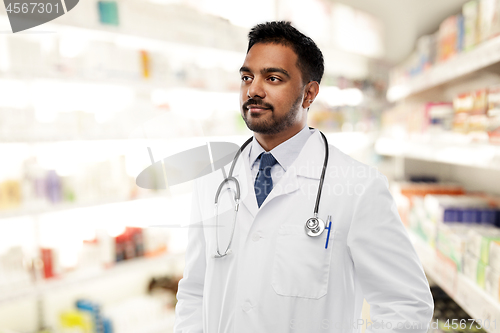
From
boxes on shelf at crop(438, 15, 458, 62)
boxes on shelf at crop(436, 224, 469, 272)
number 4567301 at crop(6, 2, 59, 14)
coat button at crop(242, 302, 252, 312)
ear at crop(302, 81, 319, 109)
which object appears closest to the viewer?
coat button at crop(242, 302, 252, 312)

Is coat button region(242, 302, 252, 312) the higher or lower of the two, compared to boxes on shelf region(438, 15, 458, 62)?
lower

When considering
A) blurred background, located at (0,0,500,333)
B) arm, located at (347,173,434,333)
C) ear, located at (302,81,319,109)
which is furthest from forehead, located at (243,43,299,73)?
blurred background, located at (0,0,500,333)

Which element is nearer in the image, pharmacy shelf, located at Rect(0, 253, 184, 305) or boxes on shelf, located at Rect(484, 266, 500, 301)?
boxes on shelf, located at Rect(484, 266, 500, 301)

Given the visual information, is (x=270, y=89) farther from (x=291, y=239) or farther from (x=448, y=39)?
(x=448, y=39)

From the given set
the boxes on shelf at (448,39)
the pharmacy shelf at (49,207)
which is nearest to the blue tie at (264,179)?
the boxes on shelf at (448,39)

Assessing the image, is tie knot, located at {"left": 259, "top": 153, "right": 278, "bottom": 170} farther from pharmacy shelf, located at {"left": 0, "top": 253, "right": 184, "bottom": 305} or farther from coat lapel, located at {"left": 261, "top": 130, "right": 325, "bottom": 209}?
Result: pharmacy shelf, located at {"left": 0, "top": 253, "right": 184, "bottom": 305}

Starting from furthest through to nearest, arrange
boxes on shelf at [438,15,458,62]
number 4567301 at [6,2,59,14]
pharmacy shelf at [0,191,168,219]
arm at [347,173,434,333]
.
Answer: number 4567301 at [6,2,59,14] < pharmacy shelf at [0,191,168,219] < boxes on shelf at [438,15,458,62] < arm at [347,173,434,333]

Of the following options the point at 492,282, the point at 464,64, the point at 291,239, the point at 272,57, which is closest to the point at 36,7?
the point at 272,57

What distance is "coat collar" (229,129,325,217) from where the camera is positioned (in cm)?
116

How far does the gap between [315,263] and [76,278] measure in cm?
194

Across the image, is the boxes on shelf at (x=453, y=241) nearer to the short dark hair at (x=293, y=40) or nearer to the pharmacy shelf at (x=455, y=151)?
the pharmacy shelf at (x=455, y=151)

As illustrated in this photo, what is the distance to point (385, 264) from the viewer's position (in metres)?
1.02

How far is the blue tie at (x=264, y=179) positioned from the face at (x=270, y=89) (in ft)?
0.33

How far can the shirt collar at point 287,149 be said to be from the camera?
1.24 metres
